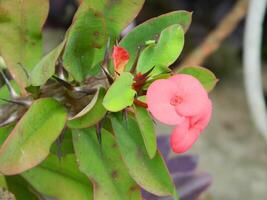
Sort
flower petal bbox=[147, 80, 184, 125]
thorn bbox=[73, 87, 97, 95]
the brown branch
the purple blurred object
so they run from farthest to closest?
the brown branch → the purple blurred object → thorn bbox=[73, 87, 97, 95] → flower petal bbox=[147, 80, 184, 125]

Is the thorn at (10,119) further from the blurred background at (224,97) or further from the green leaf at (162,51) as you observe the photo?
the blurred background at (224,97)

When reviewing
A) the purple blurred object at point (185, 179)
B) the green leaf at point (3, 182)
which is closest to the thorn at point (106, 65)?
the green leaf at point (3, 182)

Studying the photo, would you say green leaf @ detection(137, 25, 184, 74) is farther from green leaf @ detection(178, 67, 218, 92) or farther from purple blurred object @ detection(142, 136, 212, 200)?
purple blurred object @ detection(142, 136, 212, 200)

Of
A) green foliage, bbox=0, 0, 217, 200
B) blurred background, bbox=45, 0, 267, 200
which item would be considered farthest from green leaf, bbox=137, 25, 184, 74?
blurred background, bbox=45, 0, 267, 200

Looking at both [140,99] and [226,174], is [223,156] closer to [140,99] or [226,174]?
[226,174]

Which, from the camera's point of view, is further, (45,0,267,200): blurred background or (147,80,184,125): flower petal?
(45,0,267,200): blurred background

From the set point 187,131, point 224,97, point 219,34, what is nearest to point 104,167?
point 187,131

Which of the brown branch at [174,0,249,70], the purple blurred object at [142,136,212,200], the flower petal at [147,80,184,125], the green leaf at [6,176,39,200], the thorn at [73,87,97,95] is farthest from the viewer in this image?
the brown branch at [174,0,249,70]
